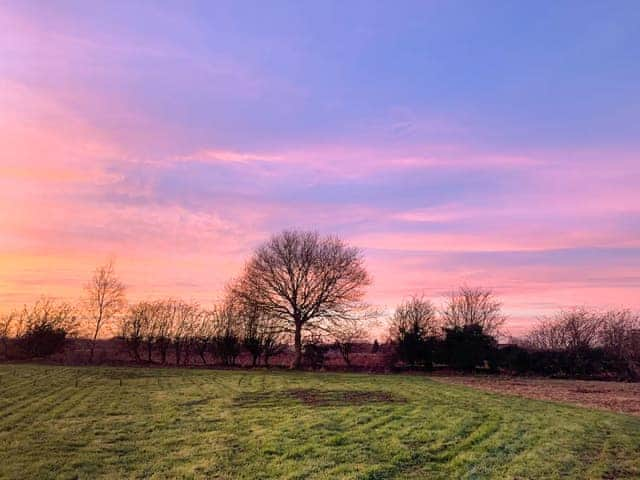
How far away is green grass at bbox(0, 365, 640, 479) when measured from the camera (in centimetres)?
762

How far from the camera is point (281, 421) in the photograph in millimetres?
11406

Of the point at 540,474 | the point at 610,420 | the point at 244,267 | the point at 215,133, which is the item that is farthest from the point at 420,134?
the point at 244,267

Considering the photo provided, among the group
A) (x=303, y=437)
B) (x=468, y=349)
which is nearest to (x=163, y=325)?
(x=468, y=349)

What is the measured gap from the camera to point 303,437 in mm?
9586

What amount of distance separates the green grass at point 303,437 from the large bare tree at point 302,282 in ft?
63.0

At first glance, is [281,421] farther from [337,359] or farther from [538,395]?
[337,359]

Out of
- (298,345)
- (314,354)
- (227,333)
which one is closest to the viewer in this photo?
(298,345)

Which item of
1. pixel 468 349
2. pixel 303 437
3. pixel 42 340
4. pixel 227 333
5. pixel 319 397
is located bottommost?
pixel 303 437

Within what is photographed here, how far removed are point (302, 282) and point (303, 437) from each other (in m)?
26.5

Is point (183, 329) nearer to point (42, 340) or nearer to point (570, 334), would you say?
point (42, 340)

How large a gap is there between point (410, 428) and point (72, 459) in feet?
22.3

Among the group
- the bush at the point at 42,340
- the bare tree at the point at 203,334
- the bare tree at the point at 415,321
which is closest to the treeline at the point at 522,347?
the bare tree at the point at 415,321

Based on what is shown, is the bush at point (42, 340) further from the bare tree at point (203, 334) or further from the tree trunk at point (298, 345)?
the tree trunk at point (298, 345)

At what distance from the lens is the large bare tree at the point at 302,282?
35688mm
